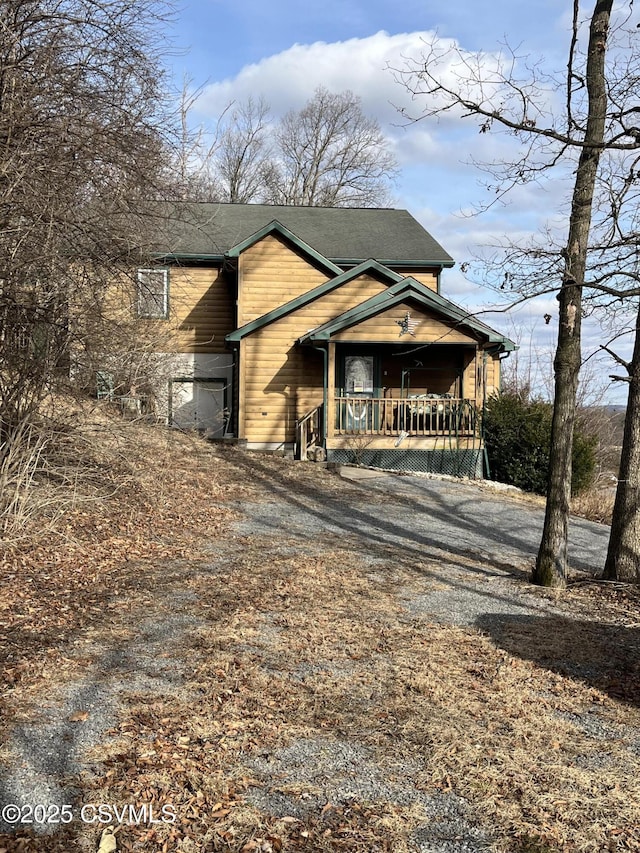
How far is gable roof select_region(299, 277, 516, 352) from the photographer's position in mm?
17922

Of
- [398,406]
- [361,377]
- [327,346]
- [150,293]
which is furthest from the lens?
[361,377]

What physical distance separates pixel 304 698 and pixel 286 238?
1679cm

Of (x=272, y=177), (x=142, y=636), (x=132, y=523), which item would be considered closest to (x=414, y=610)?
(x=142, y=636)

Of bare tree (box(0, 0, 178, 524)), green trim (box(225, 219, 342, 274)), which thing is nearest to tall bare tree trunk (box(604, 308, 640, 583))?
bare tree (box(0, 0, 178, 524))

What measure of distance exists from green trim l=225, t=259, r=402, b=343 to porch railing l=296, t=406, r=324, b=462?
8.51ft

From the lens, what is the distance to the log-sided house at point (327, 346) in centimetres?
1827

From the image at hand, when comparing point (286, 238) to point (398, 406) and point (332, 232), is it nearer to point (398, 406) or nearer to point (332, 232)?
point (332, 232)

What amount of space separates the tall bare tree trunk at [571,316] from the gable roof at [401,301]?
338 inches

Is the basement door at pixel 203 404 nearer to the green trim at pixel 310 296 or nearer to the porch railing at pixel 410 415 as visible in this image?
the green trim at pixel 310 296

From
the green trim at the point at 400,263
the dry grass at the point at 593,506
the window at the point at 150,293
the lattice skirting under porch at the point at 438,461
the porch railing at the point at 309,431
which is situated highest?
the green trim at the point at 400,263

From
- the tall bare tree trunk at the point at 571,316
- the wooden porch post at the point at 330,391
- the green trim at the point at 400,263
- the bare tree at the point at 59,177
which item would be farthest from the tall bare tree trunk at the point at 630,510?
the green trim at the point at 400,263

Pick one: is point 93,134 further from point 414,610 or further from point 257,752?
point 257,752

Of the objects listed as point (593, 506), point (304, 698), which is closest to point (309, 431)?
point (593, 506)

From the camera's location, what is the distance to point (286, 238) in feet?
66.8
